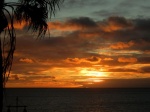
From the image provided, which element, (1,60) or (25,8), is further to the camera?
(25,8)

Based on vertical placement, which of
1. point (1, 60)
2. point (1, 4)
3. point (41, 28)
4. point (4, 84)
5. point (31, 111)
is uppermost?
point (1, 4)

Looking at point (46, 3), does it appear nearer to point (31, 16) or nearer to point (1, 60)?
point (31, 16)

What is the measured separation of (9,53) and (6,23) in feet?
1.67

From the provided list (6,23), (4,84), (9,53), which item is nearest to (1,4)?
(6,23)

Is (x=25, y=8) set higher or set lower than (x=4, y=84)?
higher

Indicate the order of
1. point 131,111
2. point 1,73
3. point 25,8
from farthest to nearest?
point 131,111
point 25,8
point 1,73

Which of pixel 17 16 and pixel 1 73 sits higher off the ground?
pixel 17 16

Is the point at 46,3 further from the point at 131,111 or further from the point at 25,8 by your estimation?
the point at 131,111

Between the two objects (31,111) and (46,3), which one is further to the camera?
(31,111)

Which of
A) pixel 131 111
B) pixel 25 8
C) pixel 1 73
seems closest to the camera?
pixel 1 73

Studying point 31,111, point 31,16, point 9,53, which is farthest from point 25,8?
point 31,111

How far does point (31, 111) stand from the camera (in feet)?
327

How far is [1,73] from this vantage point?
215 inches

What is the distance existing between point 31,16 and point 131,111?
3785 inches
